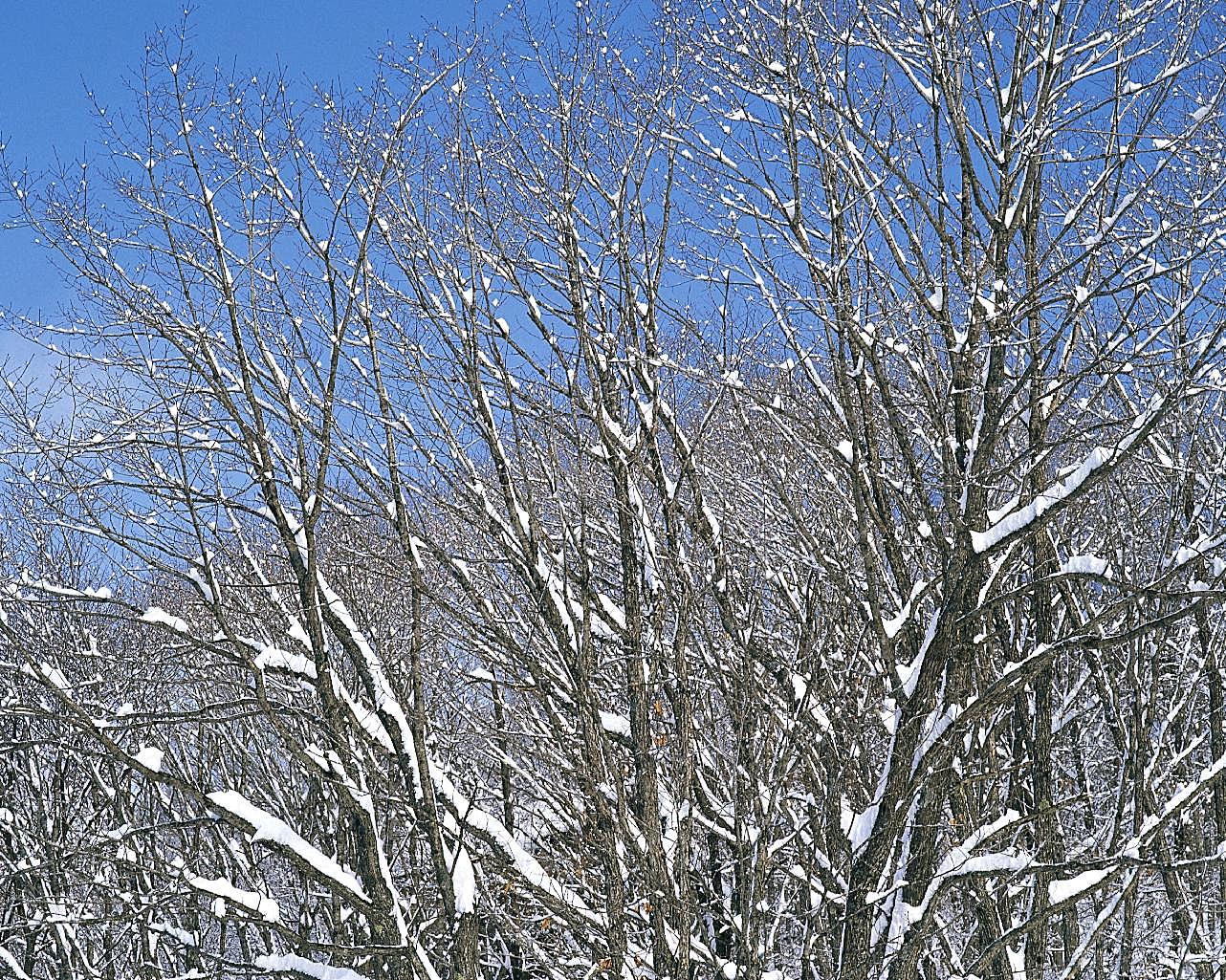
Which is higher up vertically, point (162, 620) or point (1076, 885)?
point (162, 620)

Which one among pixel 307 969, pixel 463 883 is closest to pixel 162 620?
pixel 307 969

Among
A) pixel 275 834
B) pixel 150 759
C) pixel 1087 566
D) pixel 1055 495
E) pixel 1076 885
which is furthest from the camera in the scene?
pixel 150 759

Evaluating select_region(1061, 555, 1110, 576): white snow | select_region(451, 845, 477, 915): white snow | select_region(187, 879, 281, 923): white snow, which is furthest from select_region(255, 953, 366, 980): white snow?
select_region(1061, 555, 1110, 576): white snow

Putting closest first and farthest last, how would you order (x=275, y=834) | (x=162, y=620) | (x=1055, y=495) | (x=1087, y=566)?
(x=1055, y=495) < (x=1087, y=566) < (x=275, y=834) < (x=162, y=620)

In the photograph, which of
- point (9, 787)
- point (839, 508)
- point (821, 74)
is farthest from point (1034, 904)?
point (9, 787)

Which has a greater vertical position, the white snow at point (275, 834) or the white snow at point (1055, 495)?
the white snow at point (1055, 495)

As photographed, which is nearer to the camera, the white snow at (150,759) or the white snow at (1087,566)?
the white snow at (1087,566)

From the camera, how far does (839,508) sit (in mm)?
9109

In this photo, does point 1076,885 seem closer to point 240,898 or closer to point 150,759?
point 240,898

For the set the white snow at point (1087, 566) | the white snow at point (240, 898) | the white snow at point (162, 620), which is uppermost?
the white snow at point (1087, 566)

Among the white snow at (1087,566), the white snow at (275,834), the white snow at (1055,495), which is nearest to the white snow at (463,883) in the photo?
the white snow at (275,834)

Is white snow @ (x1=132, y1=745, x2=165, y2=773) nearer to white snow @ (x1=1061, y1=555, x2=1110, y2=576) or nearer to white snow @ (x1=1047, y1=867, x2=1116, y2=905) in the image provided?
white snow @ (x1=1047, y1=867, x2=1116, y2=905)

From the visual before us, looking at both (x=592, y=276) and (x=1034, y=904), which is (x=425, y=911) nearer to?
(x=1034, y=904)

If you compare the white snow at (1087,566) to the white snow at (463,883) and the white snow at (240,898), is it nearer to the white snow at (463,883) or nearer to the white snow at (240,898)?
the white snow at (463,883)
